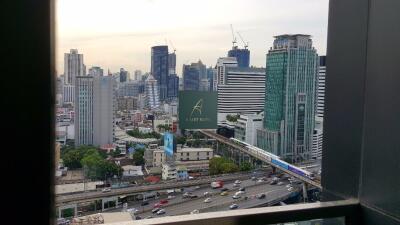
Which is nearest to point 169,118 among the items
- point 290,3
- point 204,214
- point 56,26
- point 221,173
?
point 221,173

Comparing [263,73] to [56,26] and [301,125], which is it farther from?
[56,26]

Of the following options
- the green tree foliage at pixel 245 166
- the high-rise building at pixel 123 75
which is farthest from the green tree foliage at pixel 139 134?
the green tree foliage at pixel 245 166

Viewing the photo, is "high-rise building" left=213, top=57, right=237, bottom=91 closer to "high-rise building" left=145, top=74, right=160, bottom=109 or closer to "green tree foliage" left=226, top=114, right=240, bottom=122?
"green tree foliage" left=226, top=114, right=240, bottom=122

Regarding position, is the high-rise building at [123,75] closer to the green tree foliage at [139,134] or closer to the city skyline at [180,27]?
the city skyline at [180,27]

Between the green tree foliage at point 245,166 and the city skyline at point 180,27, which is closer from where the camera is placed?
the city skyline at point 180,27

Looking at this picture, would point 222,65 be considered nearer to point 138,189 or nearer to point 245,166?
point 245,166

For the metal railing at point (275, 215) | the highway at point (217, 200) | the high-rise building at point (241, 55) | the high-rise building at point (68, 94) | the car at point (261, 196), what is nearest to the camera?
the metal railing at point (275, 215)
